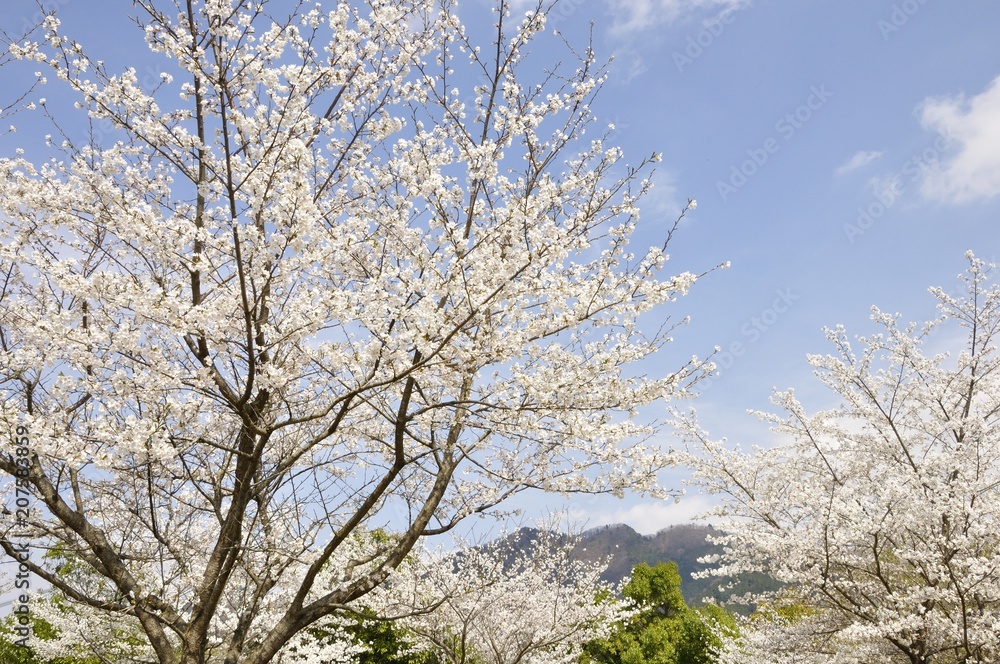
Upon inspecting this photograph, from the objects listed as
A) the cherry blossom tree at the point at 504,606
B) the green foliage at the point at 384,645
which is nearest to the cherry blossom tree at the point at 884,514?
the cherry blossom tree at the point at 504,606

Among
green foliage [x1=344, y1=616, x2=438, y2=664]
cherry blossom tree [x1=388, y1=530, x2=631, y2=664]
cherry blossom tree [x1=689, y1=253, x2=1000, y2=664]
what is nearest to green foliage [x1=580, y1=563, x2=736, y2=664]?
cherry blossom tree [x1=388, y1=530, x2=631, y2=664]

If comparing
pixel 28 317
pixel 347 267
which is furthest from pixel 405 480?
pixel 28 317

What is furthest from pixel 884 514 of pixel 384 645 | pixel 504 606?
pixel 384 645

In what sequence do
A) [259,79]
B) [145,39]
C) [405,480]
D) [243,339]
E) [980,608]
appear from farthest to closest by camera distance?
[980,608], [405,480], [243,339], [259,79], [145,39]

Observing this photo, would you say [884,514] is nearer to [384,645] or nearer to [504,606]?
[504,606]

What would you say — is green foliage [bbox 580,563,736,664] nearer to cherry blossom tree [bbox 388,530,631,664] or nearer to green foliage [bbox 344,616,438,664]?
cherry blossom tree [bbox 388,530,631,664]

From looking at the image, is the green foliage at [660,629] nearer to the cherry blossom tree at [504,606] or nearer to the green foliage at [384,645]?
the cherry blossom tree at [504,606]

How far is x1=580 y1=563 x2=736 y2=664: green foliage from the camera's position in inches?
763

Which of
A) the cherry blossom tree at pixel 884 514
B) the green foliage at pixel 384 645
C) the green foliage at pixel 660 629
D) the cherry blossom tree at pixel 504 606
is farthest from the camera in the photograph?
the green foliage at pixel 660 629

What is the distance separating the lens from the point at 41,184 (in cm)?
452

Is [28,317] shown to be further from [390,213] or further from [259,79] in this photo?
[390,213]

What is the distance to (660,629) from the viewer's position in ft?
71.2

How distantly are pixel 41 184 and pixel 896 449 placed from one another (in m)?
10.9

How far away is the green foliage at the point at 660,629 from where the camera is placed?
63.6 feet
